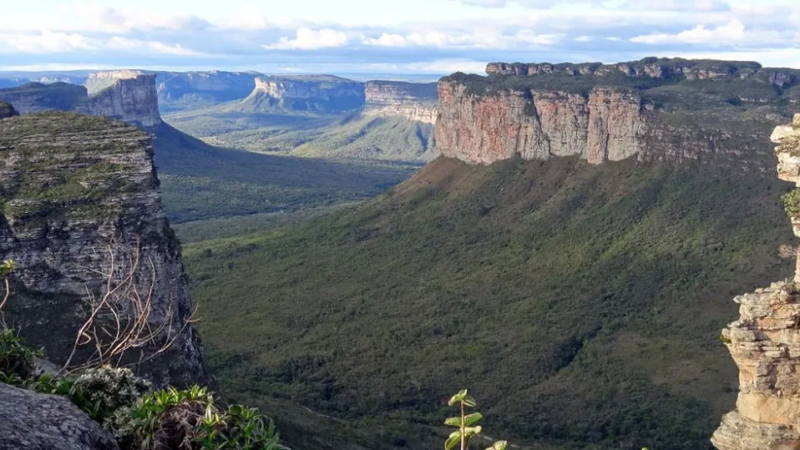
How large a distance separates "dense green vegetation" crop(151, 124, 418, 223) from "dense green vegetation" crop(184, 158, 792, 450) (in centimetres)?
3673

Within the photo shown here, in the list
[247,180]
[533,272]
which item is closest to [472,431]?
[533,272]

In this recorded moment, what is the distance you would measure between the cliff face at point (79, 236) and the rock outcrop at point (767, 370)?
1781 cm

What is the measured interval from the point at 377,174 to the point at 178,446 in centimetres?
14541

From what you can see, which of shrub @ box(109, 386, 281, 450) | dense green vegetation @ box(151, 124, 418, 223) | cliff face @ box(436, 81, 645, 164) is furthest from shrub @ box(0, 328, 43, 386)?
dense green vegetation @ box(151, 124, 418, 223)

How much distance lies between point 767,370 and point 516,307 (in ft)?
122

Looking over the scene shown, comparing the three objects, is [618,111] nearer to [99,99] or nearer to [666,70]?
[666,70]

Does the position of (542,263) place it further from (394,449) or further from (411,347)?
(394,449)

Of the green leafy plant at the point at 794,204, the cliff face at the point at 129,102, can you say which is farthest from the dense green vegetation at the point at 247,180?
the green leafy plant at the point at 794,204

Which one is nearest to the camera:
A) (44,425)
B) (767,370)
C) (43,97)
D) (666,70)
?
(44,425)

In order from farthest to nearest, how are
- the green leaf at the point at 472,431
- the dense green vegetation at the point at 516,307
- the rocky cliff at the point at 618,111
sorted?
the rocky cliff at the point at 618,111 < the dense green vegetation at the point at 516,307 < the green leaf at the point at 472,431

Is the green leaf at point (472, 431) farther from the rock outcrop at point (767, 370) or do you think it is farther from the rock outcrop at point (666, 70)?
the rock outcrop at point (666, 70)

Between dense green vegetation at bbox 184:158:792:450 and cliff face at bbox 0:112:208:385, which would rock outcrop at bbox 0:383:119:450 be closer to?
cliff face at bbox 0:112:208:385

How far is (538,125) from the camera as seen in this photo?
7394 cm

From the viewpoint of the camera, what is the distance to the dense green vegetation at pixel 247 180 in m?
110
